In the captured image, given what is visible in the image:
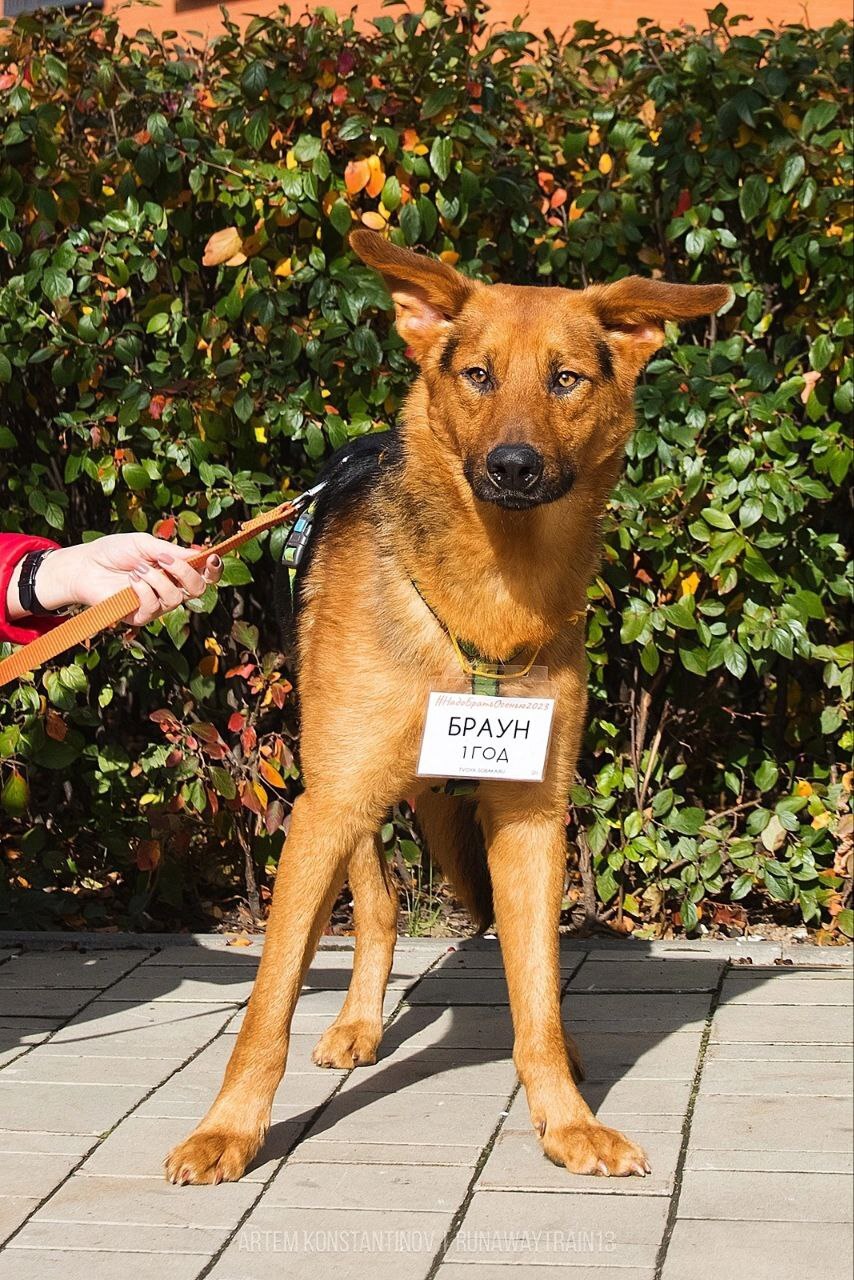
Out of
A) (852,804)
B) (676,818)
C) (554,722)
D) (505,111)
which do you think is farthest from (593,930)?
(505,111)

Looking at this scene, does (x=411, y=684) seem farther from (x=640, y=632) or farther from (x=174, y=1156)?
(x=640, y=632)

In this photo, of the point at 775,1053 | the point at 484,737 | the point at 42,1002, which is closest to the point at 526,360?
the point at 484,737

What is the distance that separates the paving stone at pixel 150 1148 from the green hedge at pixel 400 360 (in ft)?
5.77

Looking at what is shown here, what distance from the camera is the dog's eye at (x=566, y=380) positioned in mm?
3656

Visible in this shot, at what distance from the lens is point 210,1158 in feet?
11.2

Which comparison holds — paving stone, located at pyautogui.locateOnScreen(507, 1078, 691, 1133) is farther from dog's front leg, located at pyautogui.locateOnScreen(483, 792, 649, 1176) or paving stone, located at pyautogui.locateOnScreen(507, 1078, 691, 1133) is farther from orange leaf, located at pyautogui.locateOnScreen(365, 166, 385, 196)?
orange leaf, located at pyautogui.locateOnScreen(365, 166, 385, 196)

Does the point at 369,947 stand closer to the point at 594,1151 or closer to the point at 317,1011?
the point at 317,1011

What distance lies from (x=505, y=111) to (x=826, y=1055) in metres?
3.36

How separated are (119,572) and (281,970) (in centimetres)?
102

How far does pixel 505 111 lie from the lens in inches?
213

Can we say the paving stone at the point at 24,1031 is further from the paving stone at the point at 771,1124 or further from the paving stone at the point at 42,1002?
the paving stone at the point at 771,1124

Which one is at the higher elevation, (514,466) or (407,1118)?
(514,466)

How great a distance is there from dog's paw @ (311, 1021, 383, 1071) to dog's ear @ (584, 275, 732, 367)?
1.97 m

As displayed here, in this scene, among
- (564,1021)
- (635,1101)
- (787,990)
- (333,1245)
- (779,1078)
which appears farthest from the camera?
(787,990)
